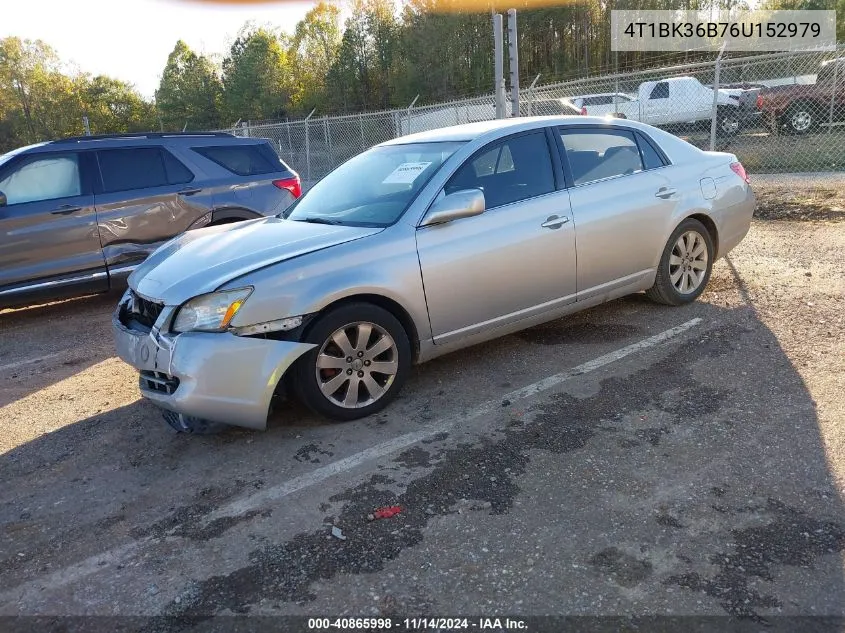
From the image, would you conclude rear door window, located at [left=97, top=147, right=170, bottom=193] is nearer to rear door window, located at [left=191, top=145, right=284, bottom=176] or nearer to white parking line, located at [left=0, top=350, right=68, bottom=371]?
rear door window, located at [left=191, top=145, right=284, bottom=176]

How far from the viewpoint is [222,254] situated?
13.0 feet

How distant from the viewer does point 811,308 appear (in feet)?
17.5

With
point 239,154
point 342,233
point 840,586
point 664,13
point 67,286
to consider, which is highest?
point 664,13

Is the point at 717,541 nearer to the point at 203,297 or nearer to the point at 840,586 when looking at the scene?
the point at 840,586

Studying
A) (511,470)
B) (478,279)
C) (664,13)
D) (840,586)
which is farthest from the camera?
(664,13)

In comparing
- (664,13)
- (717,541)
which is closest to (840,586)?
(717,541)

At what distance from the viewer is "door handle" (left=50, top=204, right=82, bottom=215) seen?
6.61 meters

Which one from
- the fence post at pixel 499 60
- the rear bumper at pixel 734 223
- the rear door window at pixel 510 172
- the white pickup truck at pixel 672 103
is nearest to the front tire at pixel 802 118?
the white pickup truck at pixel 672 103

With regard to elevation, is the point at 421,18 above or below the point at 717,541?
above

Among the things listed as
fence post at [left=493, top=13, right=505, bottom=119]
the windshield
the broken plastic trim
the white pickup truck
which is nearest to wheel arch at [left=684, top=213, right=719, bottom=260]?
the windshield

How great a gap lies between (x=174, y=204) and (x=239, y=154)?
1.05 meters

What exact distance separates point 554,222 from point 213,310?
234 centimetres

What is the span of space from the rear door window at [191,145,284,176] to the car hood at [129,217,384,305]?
130 inches

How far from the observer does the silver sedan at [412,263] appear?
3.58 meters
